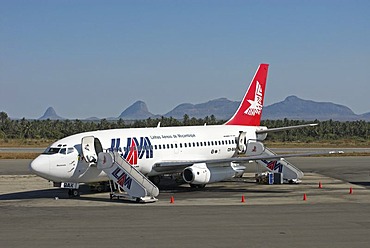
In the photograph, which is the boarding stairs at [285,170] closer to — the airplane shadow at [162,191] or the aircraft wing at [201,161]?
the airplane shadow at [162,191]

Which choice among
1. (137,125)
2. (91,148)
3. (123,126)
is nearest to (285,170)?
(91,148)

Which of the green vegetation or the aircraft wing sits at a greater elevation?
the green vegetation

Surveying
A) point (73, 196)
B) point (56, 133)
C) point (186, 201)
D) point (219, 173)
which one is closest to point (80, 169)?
point (73, 196)

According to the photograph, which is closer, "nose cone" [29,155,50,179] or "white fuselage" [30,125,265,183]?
"nose cone" [29,155,50,179]

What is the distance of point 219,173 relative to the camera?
36.0m

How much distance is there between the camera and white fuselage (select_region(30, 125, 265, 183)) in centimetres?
3147

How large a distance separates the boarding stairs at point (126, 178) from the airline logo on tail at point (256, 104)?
15.9 meters

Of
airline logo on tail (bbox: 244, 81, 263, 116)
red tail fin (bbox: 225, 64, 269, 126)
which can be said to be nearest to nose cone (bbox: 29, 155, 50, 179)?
red tail fin (bbox: 225, 64, 269, 126)

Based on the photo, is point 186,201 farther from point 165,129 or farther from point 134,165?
point 165,129

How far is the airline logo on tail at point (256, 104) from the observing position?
149ft

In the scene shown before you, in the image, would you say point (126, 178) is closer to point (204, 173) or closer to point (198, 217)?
point (204, 173)

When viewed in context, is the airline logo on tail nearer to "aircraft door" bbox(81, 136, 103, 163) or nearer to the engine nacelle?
the engine nacelle

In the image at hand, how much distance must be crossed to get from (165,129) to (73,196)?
26.0 feet

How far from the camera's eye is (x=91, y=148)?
32.4 meters
